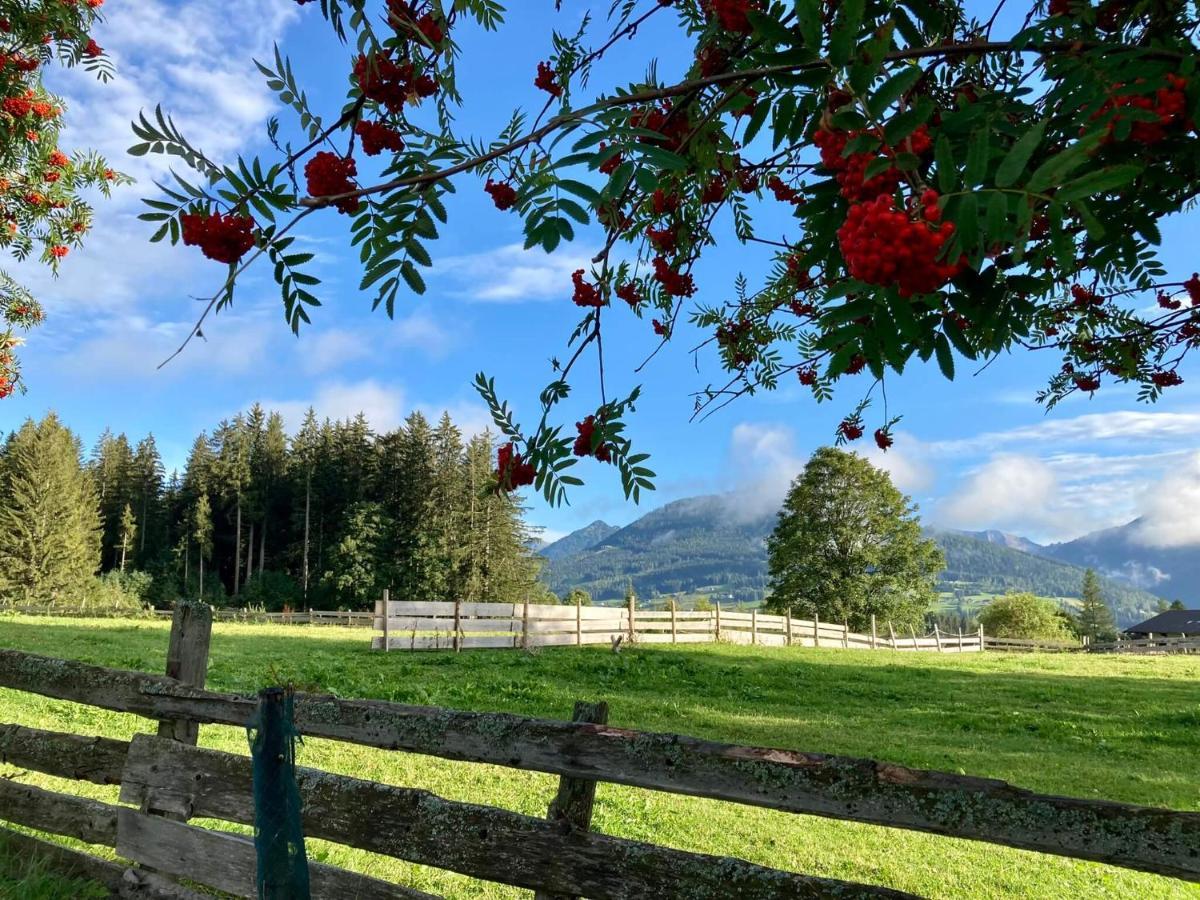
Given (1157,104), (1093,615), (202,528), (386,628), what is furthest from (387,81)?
(1093,615)

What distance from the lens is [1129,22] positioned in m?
2.52

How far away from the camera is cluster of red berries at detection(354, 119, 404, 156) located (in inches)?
87.6

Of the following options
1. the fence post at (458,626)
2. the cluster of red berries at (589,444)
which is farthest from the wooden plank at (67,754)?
the fence post at (458,626)

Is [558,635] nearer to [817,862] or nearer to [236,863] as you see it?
[817,862]

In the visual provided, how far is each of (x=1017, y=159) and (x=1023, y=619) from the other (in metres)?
67.0

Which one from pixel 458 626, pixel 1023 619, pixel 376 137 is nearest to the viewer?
pixel 376 137

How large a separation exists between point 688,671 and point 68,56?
44.4ft

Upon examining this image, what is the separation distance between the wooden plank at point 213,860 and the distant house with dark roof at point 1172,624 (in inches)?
2990

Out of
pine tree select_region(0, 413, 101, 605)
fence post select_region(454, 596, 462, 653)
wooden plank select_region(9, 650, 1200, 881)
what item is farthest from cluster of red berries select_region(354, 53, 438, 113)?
pine tree select_region(0, 413, 101, 605)

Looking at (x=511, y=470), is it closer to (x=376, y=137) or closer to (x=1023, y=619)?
(x=376, y=137)

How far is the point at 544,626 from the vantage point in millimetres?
19938

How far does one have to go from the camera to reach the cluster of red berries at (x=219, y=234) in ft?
5.85

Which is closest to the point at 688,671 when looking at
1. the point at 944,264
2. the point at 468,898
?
the point at 468,898

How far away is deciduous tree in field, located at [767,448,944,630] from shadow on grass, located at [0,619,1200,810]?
15462 mm
